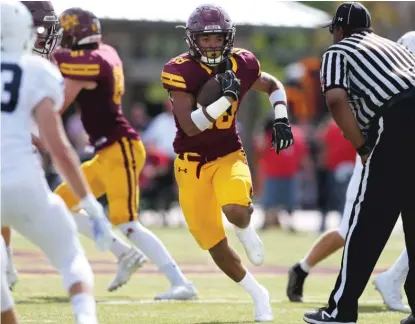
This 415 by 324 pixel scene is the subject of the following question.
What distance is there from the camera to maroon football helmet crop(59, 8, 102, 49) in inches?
332

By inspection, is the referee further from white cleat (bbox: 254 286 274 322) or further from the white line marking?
the white line marking

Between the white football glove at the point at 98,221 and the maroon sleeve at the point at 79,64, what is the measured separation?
2.99 m

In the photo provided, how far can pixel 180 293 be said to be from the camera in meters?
8.44

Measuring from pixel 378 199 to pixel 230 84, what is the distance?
4.00 ft

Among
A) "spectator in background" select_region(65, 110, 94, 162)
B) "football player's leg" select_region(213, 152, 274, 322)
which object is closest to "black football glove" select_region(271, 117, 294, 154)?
"football player's leg" select_region(213, 152, 274, 322)

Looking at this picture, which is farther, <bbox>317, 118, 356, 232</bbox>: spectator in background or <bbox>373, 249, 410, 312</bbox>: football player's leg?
<bbox>317, 118, 356, 232</bbox>: spectator in background

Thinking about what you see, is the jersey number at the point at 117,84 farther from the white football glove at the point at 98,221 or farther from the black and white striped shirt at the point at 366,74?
the white football glove at the point at 98,221

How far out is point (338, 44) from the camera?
21.9ft

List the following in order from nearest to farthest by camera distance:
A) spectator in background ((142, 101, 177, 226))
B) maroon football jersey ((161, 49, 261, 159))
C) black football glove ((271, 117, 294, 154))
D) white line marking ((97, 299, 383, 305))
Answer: maroon football jersey ((161, 49, 261, 159)) < black football glove ((271, 117, 294, 154)) < white line marking ((97, 299, 383, 305)) < spectator in background ((142, 101, 177, 226))

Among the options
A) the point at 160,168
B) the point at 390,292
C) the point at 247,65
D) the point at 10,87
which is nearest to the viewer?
the point at 10,87

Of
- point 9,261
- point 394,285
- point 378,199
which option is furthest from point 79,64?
point 378,199

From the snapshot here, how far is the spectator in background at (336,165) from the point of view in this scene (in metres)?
15.1

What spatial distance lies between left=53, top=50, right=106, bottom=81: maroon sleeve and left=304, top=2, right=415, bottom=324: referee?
2284 millimetres

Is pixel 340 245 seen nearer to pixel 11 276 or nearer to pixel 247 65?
pixel 247 65
